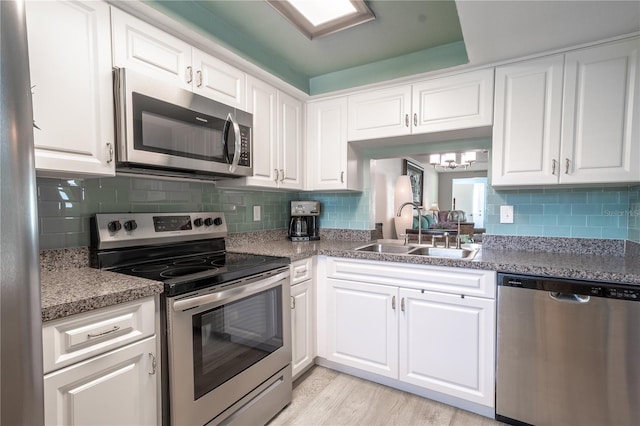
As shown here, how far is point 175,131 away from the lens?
1626 millimetres

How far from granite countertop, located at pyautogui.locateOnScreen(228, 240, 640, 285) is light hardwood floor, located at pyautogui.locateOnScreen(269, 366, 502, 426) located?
0.87m

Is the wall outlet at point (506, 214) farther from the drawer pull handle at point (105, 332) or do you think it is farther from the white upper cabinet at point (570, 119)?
the drawer pull handle at point (105, 332)

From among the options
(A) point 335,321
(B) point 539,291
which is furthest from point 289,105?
(B) point 539,291

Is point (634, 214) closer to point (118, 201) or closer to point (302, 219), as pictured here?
point (302, 219)

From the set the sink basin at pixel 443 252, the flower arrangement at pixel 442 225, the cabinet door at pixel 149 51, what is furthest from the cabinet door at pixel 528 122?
the cabinet door at pixel 149 51

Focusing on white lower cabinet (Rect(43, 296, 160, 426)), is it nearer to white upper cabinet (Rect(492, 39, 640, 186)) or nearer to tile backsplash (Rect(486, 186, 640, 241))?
white upper cabinet (Rect(492, 39, 640, 186))

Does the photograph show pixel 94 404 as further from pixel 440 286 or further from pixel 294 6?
pixel 294 6

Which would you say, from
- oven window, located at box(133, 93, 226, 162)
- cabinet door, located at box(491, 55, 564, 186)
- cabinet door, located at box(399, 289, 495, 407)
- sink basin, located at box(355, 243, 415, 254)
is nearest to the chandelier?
cabinet door, located at box(491, 55, 564, 186)

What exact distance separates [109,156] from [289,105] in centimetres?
143

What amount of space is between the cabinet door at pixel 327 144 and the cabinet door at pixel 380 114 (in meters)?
0.10

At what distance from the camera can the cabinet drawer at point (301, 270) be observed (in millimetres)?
2033

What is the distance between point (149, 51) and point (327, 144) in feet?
4.66

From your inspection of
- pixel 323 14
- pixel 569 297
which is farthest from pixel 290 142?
pixel 569 297

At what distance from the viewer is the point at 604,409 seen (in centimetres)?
150
